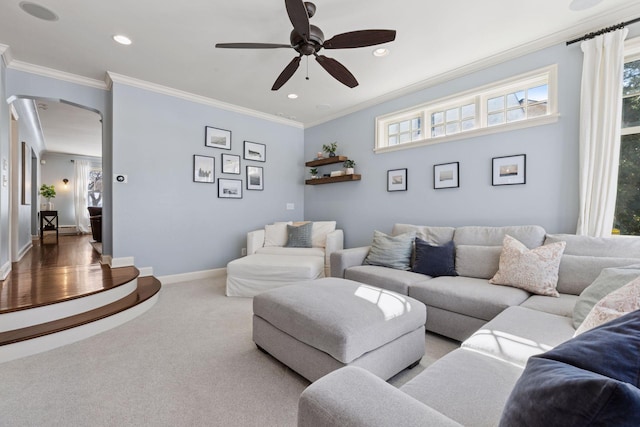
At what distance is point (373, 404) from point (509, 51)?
3626 mm

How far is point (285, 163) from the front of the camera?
5379 mm

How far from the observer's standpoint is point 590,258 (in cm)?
216

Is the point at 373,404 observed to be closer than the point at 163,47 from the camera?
Yes

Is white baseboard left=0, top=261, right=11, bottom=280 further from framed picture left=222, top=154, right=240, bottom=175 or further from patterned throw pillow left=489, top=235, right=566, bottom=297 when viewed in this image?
patterned throw pillow left=489, top=235, right=566, bottom=297

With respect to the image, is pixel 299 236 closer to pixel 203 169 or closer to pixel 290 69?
pixel 203 169

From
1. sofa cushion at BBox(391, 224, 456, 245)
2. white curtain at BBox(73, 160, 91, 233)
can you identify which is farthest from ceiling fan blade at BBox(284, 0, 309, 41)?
white curtain at BBox(73, 160, 91, 233)

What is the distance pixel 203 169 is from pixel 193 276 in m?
1.63

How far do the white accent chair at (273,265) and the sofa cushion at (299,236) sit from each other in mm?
92

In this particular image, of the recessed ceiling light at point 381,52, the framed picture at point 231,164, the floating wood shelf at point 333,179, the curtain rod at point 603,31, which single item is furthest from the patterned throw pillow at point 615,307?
the framed picture at point 231,164

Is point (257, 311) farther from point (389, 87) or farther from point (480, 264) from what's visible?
point (389, 87)

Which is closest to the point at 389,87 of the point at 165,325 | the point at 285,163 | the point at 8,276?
the point at 285,163

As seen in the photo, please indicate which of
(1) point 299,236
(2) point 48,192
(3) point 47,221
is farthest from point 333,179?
(2) point 48,192

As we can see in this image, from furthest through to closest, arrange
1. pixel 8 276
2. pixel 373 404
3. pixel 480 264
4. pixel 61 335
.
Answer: pixel 8 276, pixel 480 264, pixel 61 335, pixel 373 404

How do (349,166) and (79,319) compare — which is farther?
(349,166)
